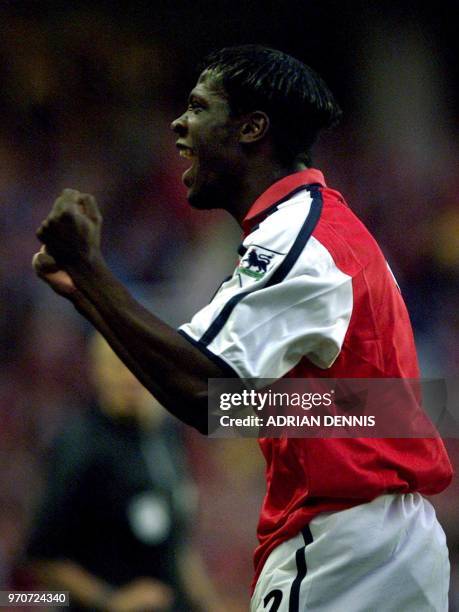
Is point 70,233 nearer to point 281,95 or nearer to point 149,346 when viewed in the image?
point 149,346

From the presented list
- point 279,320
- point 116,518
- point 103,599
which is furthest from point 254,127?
point 103,599

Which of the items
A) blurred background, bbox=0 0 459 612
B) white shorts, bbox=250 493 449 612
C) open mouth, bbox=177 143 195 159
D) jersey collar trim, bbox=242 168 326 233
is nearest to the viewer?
white shorts, bbox=250 493 449 612

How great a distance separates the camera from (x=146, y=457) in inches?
147

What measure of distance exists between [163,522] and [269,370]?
1.91 metres

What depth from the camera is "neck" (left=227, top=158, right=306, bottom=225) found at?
2.39 meters

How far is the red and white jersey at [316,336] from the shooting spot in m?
1.96

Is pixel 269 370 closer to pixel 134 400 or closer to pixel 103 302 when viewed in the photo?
pixel 103 302

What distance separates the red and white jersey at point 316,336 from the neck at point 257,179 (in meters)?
0.12

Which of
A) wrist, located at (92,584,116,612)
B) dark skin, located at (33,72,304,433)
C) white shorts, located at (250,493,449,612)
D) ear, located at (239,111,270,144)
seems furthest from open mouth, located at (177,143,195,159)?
wrist, located at (92,584,116,612)

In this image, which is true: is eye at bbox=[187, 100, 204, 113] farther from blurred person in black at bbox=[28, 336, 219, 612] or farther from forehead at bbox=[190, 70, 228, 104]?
blurred person in black at bbox=[28, 336, 219, 612]

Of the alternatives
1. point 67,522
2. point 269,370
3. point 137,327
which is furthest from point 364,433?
point 67,522

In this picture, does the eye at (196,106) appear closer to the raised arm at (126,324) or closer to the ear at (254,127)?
the ear at (254,127)

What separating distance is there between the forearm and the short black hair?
628 millimetres

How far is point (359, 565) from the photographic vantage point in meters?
2.08
